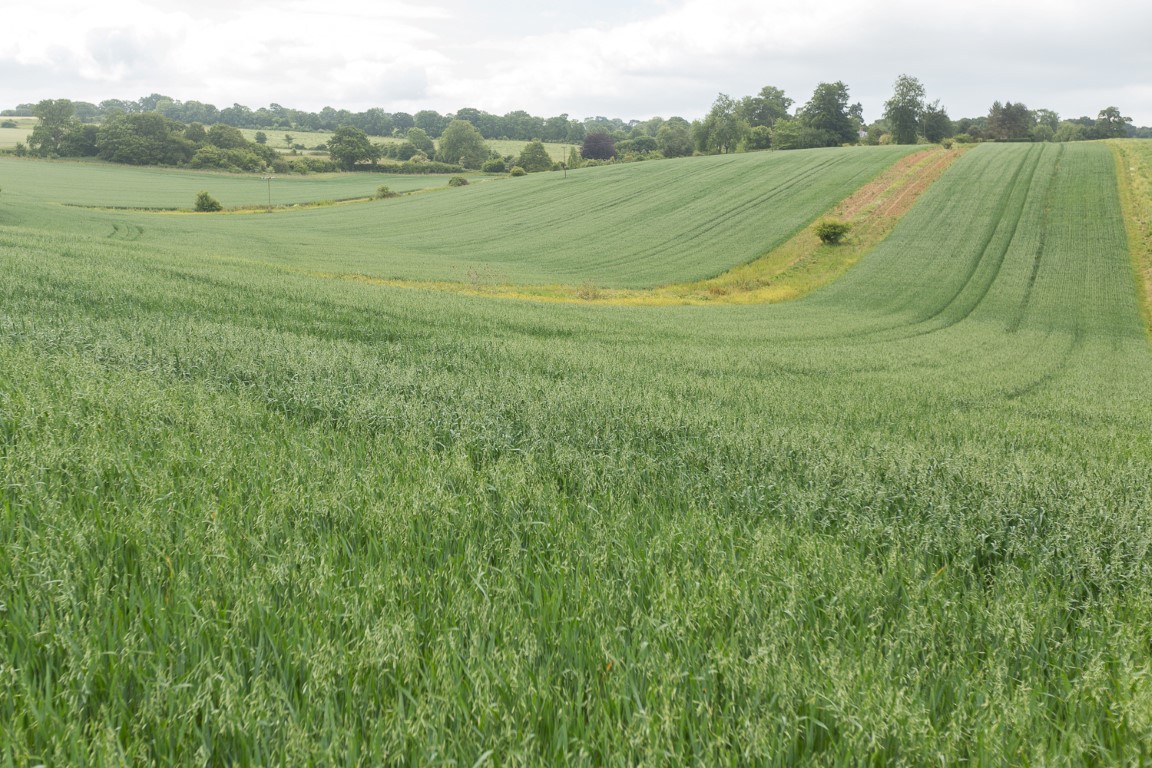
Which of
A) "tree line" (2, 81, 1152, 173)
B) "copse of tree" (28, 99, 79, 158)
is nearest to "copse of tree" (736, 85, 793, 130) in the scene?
"tree line" (2, 81, 1152, 173)

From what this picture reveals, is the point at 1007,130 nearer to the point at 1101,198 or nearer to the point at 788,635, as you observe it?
the point at 1101,198

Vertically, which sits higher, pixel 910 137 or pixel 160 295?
pixel 910 137

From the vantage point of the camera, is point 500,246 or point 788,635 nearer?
point 788,635

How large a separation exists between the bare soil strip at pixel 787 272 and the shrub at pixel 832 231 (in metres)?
0.51

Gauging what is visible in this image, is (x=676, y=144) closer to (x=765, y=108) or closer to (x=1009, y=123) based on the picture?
(x=765, y=108)

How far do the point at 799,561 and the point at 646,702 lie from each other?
1521 mm

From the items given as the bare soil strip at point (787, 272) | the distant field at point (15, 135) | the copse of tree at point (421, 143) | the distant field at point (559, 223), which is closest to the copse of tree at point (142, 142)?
the distant field at point (15, 135)

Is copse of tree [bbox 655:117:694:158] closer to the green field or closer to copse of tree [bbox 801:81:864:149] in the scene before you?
copse of tree [bbox 801:81:864:149]

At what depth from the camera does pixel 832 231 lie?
4922 cm

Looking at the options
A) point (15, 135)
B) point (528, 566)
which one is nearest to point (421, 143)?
point (15, 135)

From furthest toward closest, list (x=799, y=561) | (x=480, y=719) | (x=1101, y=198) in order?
(x=1101, y=198), (x=799, y=561), (x=480, y=719)

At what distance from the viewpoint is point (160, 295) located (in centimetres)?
1288

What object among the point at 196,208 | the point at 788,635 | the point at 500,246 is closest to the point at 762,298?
the point at 500,246

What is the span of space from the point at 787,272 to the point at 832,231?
21.8ft
